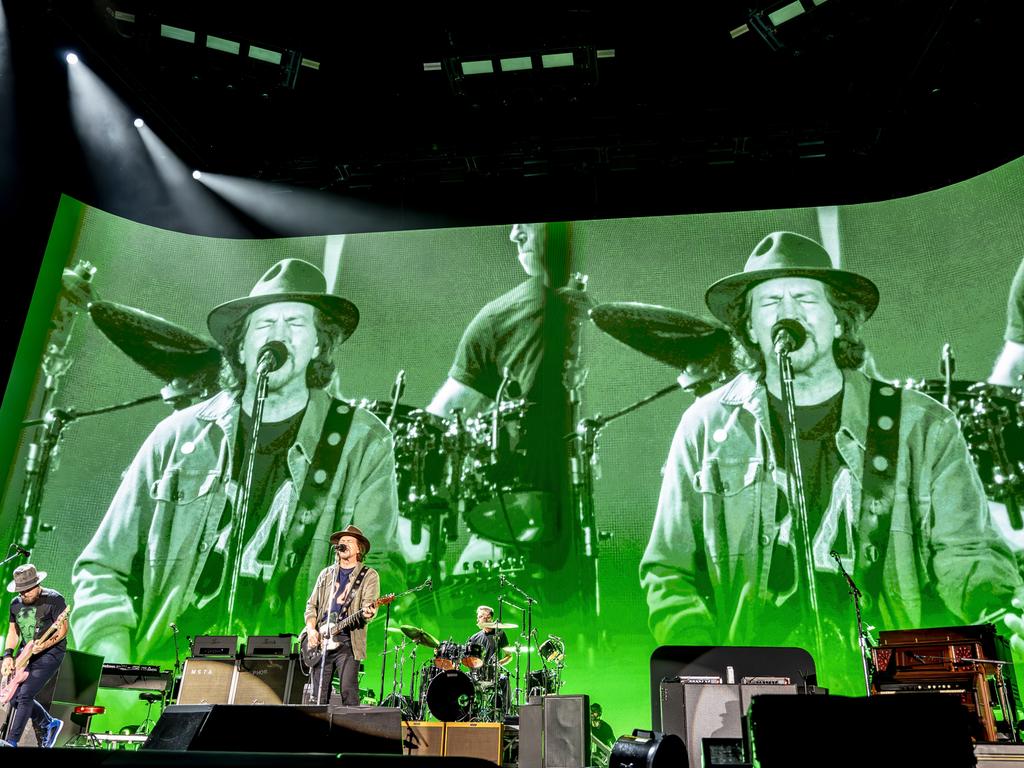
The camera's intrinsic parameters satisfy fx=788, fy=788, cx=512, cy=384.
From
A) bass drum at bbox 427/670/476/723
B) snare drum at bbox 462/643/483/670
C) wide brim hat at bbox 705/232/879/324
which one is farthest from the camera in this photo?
wide brim hat at bbox 705/232/879/324

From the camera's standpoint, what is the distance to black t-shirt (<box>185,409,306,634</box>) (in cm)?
783

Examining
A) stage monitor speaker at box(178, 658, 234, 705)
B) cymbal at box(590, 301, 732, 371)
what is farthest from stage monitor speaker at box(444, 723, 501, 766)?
cymbal at box(590, 301, 732, 371)

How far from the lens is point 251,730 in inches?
81.4

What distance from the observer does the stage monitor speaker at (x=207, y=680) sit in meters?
6.05

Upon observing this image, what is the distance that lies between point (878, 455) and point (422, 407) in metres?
4.55

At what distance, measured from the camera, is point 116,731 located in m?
7.48

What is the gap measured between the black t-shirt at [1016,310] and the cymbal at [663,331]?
256cm

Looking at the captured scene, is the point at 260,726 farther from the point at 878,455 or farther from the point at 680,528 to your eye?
the point at 878,455

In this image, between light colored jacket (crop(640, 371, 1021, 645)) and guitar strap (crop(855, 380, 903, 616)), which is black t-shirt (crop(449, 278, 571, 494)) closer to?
light colored jacket (crop(640, 371, 1021, 645))

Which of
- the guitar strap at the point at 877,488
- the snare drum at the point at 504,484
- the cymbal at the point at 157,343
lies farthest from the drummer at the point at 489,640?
the cymbal at the point at 157,343

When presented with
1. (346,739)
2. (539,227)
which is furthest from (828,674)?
(346,739)

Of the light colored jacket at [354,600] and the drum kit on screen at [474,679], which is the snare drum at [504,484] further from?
the light colored jacket at [354,600]

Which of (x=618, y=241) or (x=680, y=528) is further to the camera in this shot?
(x=618, y=241)

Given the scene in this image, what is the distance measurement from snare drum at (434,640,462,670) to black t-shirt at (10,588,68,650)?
2757mm
